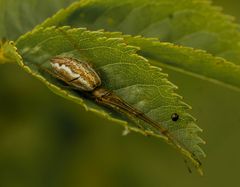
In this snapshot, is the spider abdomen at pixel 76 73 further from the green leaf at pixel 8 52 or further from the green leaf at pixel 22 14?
the green leaf at pixel 22 14

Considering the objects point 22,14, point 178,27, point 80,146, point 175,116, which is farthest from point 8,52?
A: point 80,146

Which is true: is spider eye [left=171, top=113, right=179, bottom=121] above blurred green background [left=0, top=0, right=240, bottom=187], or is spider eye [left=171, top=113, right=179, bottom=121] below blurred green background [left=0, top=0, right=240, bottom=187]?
above

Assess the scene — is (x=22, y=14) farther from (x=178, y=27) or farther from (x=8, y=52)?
(x=178, y=27)

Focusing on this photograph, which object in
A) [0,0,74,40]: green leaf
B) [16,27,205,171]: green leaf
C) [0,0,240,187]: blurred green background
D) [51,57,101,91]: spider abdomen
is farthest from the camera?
[0,0,240,187]: blurred green background

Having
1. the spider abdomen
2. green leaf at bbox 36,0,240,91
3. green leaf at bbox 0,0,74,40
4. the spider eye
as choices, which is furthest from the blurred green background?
the spider eye

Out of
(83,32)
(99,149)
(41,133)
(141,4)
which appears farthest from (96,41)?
(99,149)

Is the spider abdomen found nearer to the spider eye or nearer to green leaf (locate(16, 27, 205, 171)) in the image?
green leaf (locate(16, 27, 205, 171))
